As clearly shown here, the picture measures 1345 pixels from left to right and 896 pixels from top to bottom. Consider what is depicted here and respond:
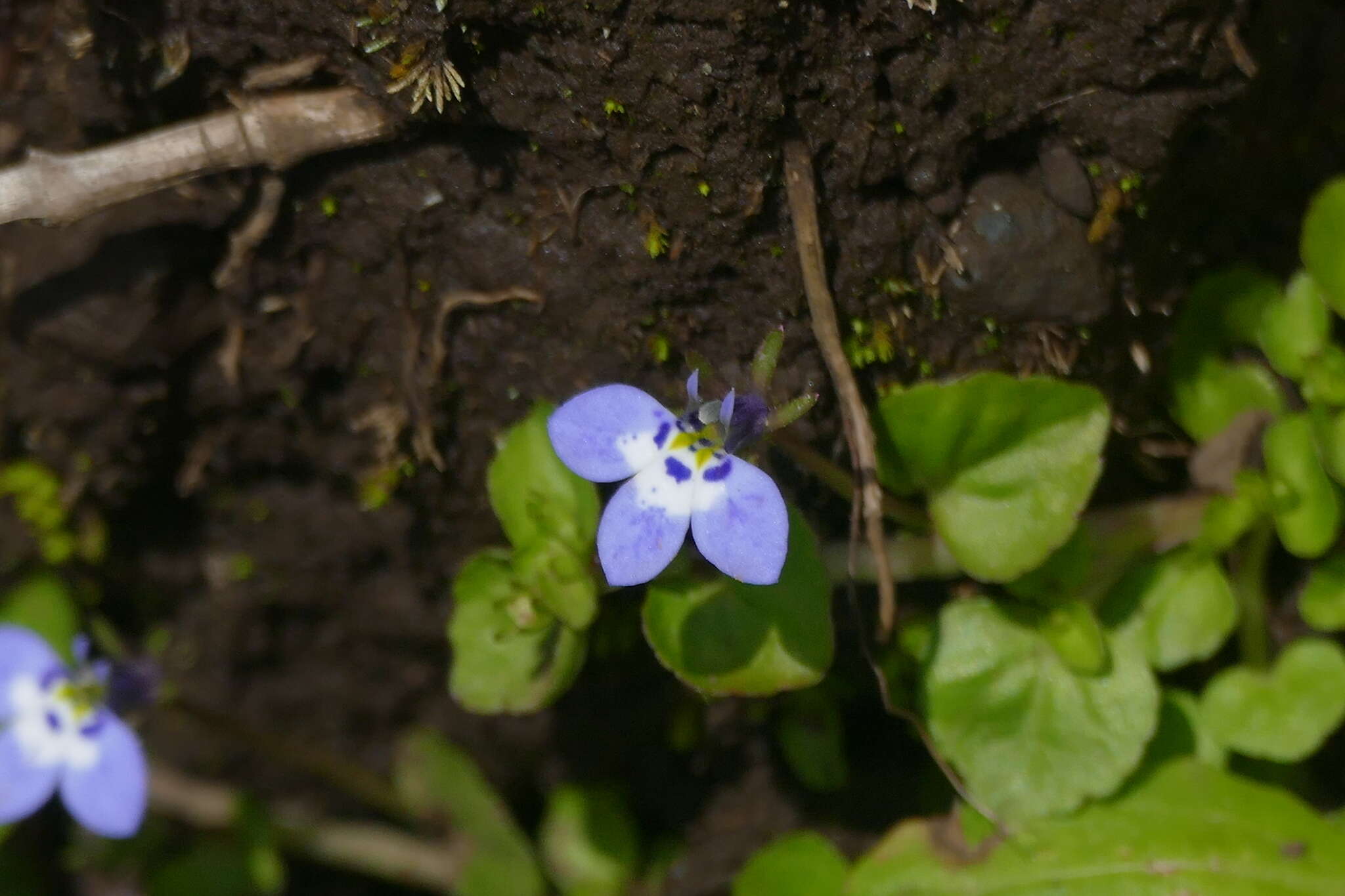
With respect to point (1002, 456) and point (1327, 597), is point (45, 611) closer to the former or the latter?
point (1002, 456)

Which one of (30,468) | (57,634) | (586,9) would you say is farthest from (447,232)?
(57,634)

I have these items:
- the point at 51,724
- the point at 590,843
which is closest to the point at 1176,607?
the point at 590,843

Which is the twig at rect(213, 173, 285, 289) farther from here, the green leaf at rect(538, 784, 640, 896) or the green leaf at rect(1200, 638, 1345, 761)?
the green leaf at rect(1200, 638, 1345, 761)

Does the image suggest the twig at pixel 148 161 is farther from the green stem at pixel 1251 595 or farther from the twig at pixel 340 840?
the green stem at pixel 1251 595

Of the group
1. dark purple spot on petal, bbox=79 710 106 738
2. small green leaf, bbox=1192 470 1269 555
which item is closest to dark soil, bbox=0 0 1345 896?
small green leaf, bbox=1192 470 1269 555

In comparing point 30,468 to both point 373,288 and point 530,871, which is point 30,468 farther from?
point 530,871

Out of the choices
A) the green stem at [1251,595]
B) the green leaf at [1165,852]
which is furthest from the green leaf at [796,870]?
the green stem at [1251,595]
